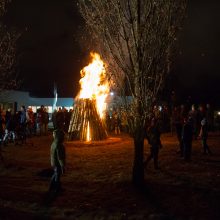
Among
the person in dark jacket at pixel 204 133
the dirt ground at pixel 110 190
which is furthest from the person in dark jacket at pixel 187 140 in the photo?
the person in dark jacket at pixel 204 133

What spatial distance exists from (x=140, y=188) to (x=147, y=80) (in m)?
2.87

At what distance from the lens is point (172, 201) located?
30.3 ft

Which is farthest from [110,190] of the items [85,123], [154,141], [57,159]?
[85,123]

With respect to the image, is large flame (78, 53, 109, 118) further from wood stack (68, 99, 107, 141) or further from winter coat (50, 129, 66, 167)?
winter coat (50, 129, 66, 167)

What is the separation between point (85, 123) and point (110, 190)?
11.9 meters

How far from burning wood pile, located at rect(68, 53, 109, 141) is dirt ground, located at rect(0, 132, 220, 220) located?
5.64 metres

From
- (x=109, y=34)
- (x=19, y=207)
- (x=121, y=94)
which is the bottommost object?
(x=19, y=207)

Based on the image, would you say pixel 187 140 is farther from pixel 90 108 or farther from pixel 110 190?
pixel 90 108

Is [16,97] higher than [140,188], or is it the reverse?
[16,97]

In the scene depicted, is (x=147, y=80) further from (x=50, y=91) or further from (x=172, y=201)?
(x=50, y=91)

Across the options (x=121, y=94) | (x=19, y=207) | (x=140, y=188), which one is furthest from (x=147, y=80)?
(x=19, y=207)

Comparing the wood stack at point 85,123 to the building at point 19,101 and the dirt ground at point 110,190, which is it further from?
the building at point 19,101

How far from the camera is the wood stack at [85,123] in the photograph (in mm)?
21969

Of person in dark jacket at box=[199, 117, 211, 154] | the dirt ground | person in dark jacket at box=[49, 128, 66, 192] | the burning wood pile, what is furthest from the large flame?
person in dark jacket at box=[49, 128, 66, 192]
